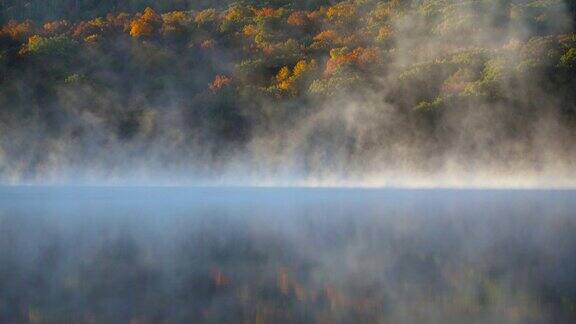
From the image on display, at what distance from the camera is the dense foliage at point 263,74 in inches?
1228

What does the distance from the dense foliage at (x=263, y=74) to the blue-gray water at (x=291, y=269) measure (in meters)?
19.3

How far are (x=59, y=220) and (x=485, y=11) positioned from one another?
28.7 m

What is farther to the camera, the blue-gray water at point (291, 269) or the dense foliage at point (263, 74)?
the dense foliage at point (263, 74)

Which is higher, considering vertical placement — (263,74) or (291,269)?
(263,74)

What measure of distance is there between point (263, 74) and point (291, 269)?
98.4 ft

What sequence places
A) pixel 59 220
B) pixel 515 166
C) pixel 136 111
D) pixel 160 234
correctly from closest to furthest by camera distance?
pixel 160 234, pixel 59 220, pixel 515 166, pixel 136 111

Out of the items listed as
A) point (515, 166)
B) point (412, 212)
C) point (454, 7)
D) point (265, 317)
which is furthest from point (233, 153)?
point (265, 317)

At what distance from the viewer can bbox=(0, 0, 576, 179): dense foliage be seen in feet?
102

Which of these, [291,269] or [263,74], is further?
[263,74]

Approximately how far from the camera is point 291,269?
716cm

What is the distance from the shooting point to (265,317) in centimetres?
529

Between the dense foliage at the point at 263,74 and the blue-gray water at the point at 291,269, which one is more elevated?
the dense foliage at the point at 263,74

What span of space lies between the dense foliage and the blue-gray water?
1933 cm

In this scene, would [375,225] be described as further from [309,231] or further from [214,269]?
[214,269]
